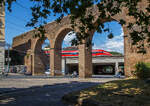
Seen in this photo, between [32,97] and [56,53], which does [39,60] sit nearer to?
[56,53]

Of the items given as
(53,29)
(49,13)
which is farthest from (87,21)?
(53,29)

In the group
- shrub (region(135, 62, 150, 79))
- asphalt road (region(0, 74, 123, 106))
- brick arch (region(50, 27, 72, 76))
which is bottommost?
asphalt road (region(0, 74, 123, 106))

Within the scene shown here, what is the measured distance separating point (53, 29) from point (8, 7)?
18.3 m

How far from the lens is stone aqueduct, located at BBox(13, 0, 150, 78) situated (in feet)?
48.8

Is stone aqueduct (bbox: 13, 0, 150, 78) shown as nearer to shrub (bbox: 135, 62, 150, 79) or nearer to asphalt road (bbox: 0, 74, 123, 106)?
shrub (bbox: 135, 62, 150, 79)

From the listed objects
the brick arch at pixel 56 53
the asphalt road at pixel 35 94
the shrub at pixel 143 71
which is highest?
the brick arch at pixel 56 53

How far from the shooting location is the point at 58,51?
24.0m

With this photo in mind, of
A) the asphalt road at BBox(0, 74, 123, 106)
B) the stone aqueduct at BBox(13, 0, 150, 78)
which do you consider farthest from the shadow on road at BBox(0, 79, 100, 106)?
the stone aqueduct at BBox(13, 0, 150, 78)

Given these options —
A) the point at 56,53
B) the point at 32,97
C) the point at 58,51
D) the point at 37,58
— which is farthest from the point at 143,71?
the point at 37,58

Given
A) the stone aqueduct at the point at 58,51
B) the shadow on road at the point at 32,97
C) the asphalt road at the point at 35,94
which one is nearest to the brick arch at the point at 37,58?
the stone aqueduct at the point at 58,51

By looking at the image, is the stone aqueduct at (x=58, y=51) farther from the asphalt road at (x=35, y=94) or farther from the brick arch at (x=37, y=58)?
the asphalt road at (x=35, y=94)

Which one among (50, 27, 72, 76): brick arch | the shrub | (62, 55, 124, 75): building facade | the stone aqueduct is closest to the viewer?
the shrub

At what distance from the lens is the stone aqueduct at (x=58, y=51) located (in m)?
14.9

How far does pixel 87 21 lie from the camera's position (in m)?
5.70
